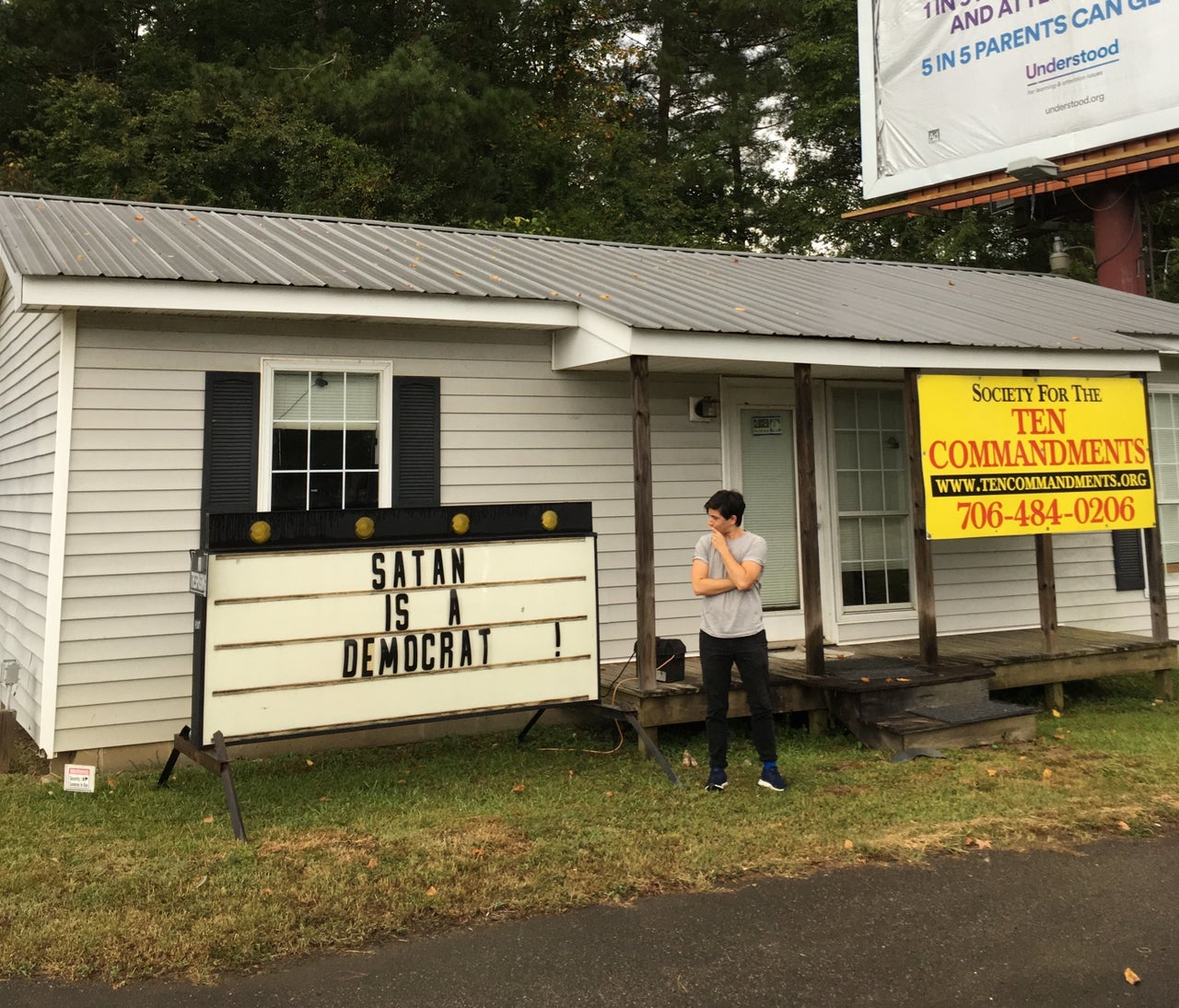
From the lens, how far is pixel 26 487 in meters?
7.72

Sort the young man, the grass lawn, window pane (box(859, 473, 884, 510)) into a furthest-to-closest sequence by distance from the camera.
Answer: window pane (box(859, 473, 884, 510)), the young man, the grass lawn

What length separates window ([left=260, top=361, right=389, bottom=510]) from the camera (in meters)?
7.23

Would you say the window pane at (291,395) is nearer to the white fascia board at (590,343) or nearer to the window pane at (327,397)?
the window pane at (327,397)

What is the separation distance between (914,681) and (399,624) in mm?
3721

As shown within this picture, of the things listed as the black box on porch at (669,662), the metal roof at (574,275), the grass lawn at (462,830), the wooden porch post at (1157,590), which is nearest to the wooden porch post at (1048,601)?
the grass lawn at (462,830)

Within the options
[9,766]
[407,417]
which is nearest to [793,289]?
[407,417]

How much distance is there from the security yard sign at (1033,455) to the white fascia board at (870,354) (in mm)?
137

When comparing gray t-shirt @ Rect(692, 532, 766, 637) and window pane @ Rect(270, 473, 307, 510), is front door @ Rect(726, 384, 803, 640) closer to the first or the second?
gray t-shirt @ Rect(692, 532, 766, 637)

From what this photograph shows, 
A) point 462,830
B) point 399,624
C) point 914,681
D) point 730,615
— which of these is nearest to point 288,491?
point 399,624

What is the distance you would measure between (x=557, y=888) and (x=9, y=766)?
14.0 ft

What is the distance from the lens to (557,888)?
4555mm

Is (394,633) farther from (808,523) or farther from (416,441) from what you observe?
(808,523)

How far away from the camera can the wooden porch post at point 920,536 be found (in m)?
7.95

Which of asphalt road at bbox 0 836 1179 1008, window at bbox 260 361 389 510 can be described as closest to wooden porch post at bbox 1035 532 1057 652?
asphalt road at bbox 0 836 1179 1008
